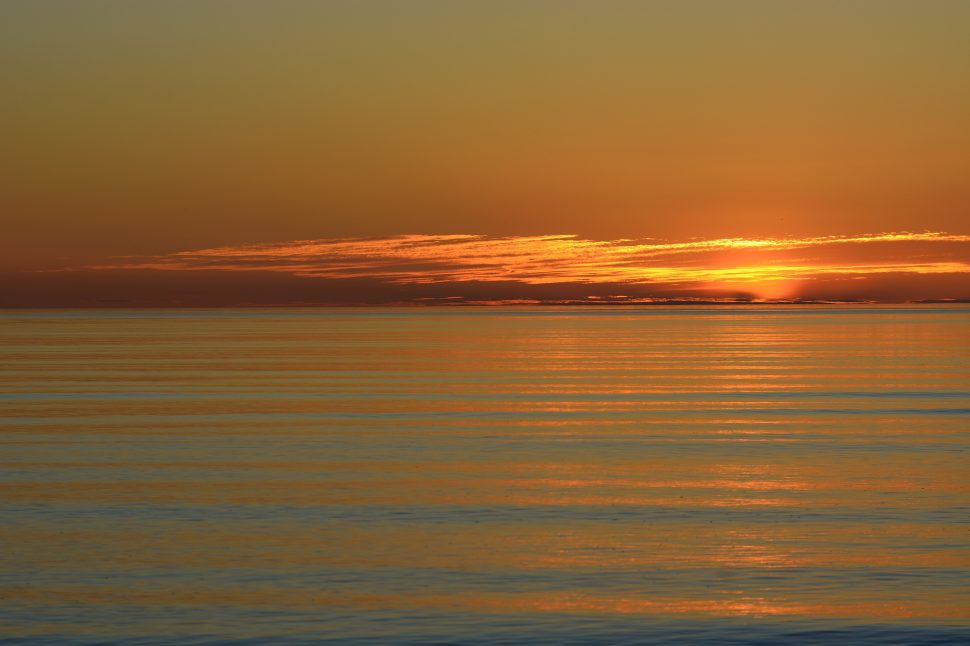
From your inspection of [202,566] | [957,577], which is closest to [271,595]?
[202,566]

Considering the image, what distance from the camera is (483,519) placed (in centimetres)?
2252

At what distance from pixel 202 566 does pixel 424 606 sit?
4.09 m

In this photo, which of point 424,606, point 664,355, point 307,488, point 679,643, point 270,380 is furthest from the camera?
point 664,355

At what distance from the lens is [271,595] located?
1727cm

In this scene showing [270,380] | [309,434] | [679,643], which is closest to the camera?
[679,643]

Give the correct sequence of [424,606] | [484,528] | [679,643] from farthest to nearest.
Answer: [484,528]
[424,606]
[679,643]

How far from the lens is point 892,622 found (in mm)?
15922

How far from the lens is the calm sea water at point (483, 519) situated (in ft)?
53.1

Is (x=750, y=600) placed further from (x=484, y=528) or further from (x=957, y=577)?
(x=484, y=528)

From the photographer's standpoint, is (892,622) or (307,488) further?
(307,488)

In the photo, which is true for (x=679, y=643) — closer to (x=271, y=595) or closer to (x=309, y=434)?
(x=271, y=595)

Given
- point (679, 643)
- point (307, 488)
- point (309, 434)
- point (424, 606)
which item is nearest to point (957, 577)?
point (679, 643)

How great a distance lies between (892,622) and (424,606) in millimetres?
6200

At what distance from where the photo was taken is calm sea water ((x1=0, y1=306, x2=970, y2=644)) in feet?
53.1
